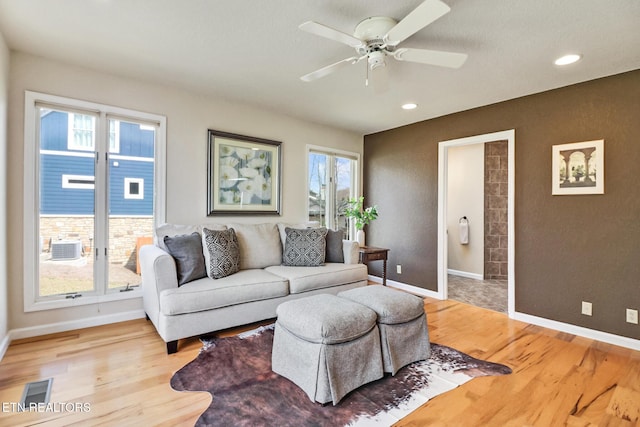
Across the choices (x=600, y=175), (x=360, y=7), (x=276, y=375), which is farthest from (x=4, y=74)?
(x=600, y=175)

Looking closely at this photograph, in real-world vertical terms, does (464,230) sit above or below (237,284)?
above

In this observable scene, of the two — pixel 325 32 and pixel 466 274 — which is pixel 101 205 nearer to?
pixel 325 32

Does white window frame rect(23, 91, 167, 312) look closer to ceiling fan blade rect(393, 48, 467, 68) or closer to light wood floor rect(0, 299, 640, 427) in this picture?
light wood floor rect(0, 299, 640, 427)

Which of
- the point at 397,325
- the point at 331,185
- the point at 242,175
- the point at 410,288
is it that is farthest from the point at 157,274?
the point at 410,288

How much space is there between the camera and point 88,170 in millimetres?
2881

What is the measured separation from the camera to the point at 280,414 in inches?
67.2

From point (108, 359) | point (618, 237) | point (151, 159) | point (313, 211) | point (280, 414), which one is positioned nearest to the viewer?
point (280, 414)

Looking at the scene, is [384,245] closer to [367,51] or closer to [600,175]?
[600,175]

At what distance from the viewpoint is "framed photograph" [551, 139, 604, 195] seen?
2842 mm

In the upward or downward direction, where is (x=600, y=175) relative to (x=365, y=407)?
upward

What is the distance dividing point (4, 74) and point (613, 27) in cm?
440

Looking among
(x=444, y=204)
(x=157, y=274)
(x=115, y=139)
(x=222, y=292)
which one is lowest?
(x=222, y=292)

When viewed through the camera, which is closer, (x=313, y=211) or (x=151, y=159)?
(x=151, y=159)

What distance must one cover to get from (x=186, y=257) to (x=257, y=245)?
34.6 inches
